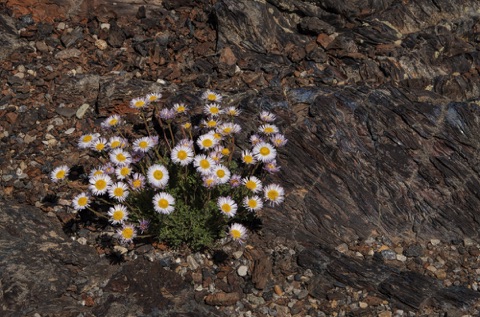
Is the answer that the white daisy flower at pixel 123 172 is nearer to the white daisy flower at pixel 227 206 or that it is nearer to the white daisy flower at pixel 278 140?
the white daisy flower at pixel 227 206

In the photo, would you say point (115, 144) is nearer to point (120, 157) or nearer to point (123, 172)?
point (120, 157)

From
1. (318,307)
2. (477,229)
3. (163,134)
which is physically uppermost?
(477,229)

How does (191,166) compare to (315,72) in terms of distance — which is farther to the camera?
(315,72)

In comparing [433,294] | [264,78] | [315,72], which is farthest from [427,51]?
[433,294]

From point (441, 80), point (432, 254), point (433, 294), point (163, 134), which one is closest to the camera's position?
point (433, 294)

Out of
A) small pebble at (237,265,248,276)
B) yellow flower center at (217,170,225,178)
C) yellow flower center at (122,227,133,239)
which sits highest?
yellow flower center at (217,170,225,178)

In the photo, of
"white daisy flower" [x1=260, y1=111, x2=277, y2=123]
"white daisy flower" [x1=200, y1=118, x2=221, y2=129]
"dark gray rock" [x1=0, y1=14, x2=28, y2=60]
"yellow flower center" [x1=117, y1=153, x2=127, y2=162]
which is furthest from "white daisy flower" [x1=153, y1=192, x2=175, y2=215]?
"dark gray rock" [x1=0, y1=14, x2=28, y2=60]

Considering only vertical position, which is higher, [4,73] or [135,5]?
[135,5]

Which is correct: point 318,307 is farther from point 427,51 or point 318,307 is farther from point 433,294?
point 427,51

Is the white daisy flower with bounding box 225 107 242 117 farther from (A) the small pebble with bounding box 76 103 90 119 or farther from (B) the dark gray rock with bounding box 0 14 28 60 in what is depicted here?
(B) the dark gray rock with bounding box 0 14 28 60
